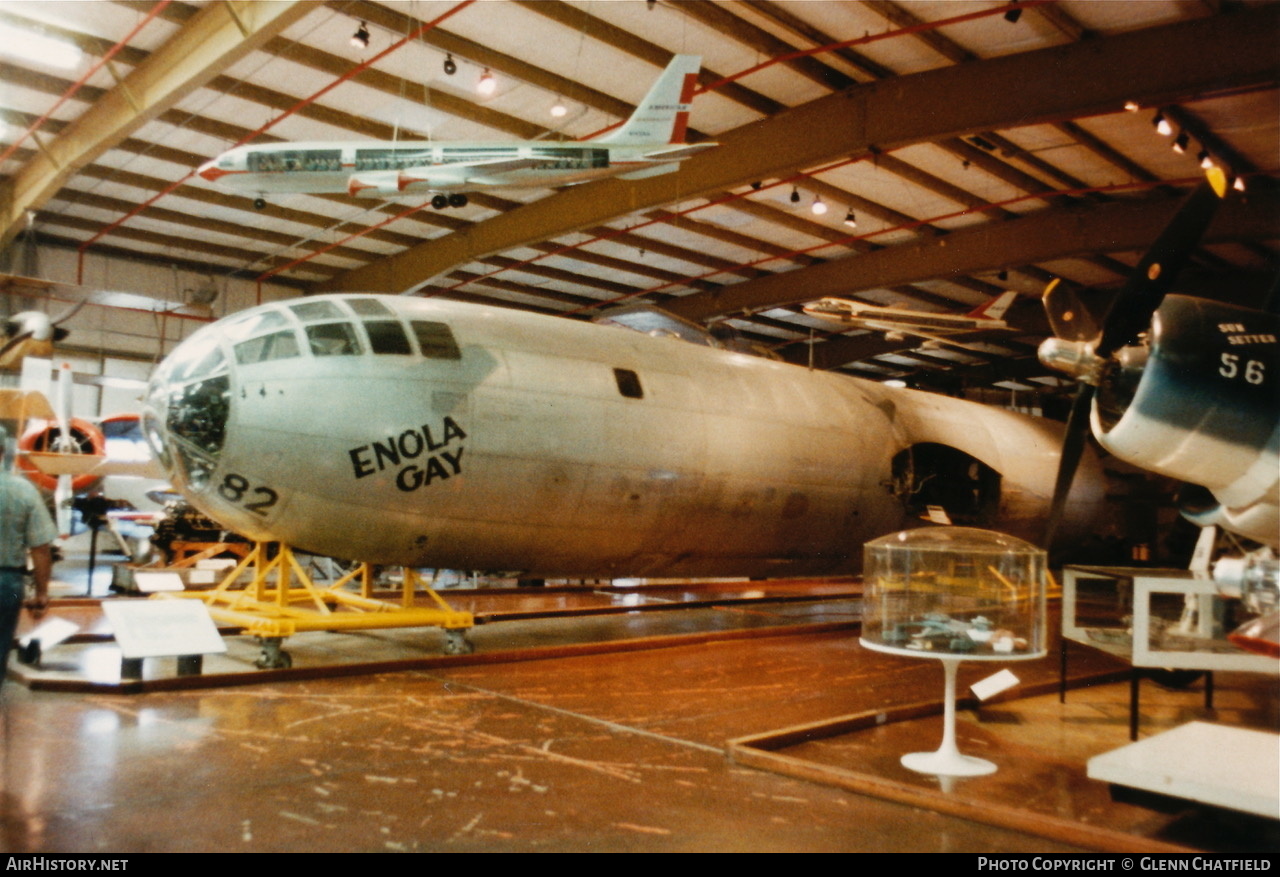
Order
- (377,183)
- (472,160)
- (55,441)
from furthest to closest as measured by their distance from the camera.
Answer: (55,441), (377,183), (472,160)

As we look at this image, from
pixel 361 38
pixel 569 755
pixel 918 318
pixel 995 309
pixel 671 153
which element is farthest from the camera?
pixel 995 309

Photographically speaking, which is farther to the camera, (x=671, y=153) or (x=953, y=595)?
(x=671, y=153)

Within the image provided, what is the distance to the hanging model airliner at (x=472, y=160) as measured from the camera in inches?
442

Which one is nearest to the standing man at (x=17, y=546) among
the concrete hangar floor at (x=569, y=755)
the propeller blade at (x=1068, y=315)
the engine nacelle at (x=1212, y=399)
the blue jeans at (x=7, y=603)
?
the blue jeans at (x=7, y=603)

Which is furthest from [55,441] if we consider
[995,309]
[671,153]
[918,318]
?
[995,309]

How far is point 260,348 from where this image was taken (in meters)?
7.86

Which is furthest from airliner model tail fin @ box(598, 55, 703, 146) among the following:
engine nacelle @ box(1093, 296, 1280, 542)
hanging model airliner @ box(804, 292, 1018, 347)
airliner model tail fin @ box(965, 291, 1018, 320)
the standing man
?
airliner model tail fin @ box(965, 291, 1018, 320)

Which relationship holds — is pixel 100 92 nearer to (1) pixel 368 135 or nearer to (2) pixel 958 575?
(1) pixel 368 135

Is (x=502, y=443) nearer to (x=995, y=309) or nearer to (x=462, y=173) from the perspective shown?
(x=462, y=173)

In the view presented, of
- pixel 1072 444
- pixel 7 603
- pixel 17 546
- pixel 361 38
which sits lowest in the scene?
pixel 7 603

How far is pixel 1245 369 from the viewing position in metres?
5.15

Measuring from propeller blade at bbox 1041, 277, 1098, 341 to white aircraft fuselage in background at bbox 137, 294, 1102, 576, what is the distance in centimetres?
357

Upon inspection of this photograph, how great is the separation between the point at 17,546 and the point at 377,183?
8.38 m

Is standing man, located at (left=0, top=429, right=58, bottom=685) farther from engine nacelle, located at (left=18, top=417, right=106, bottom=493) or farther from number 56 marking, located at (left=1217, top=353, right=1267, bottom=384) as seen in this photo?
engine nacelle, located at (left=18, top=417, right=106, bottom=493)
